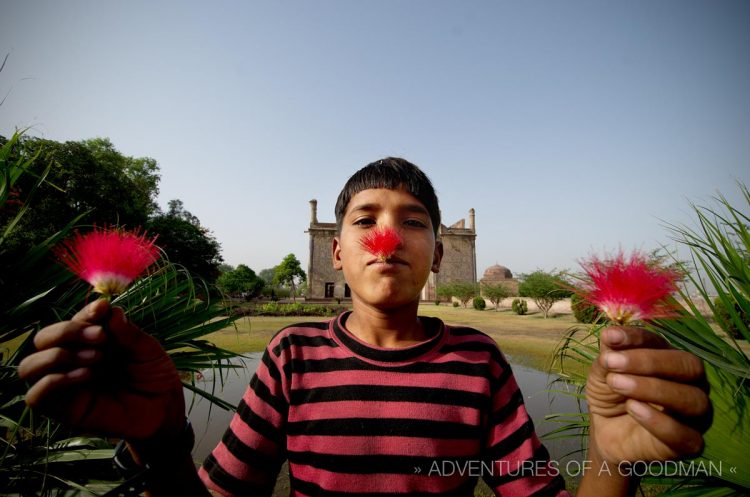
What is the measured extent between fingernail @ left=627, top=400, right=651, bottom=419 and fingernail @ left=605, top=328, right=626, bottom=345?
0.44ft

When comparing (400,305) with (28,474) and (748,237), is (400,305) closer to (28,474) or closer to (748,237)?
(28,474)

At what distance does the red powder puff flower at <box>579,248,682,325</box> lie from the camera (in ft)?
2.11

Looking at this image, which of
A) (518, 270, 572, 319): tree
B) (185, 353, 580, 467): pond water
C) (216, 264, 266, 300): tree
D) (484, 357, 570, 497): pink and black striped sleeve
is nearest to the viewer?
(484, 357, 570, 497): pink and black striped sleeve

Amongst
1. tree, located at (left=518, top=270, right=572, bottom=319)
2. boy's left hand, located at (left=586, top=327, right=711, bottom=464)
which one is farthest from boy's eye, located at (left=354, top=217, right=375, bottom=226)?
tree, located at (left=518, top=270, right=572, bottom=319)

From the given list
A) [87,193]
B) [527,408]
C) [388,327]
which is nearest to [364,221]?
[388,327]

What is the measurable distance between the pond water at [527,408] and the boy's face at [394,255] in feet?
5.08

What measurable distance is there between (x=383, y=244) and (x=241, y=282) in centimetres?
3396

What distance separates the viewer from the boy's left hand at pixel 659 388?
0.56m

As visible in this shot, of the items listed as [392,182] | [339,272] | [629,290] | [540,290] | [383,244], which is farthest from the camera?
[339,272]

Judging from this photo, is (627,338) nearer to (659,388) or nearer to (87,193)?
(659,388)

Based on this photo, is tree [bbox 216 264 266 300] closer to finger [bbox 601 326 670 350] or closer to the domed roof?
the domed roof

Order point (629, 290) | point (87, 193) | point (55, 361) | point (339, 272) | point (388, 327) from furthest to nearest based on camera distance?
point (339, 272)
point (87, 193)
point (388, 327)
point (629, 290)
point (55, 361)

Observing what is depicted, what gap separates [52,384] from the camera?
552mm

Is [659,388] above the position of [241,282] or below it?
above
